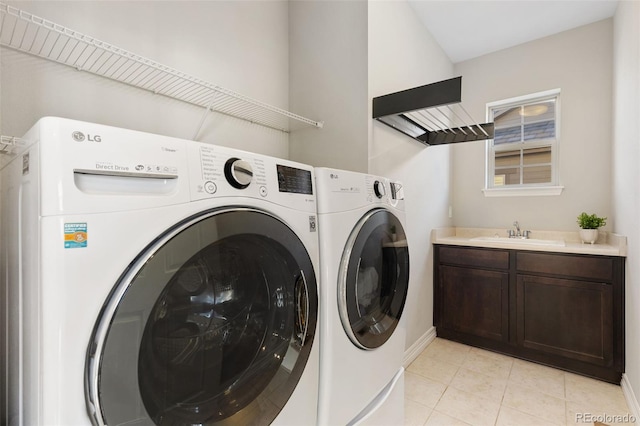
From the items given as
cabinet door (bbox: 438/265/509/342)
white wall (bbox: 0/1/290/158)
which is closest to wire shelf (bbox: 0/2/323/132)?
white wall (bbox: 0/1/290/158)

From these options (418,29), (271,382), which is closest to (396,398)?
(271,382)

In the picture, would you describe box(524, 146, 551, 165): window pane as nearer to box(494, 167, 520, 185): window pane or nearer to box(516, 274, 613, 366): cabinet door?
box(494, 167, 520, 185): window pane

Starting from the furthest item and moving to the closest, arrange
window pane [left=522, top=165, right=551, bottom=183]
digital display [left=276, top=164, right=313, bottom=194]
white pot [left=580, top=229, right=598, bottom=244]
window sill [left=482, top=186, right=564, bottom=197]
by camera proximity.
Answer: window pane [left=522, top=165, right=551, bottom=183]
window sill [left=482, top=186, right=564, bottom=197]
white pot [left=580, top=229, right=598, bottom=244]
digital display [left=276, top=164, right=313, bottom=194]

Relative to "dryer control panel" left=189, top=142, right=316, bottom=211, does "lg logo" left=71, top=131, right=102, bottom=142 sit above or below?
above

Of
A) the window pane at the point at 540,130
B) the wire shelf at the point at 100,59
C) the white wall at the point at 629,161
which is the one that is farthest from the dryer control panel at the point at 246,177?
the window pane at the point at 540,130

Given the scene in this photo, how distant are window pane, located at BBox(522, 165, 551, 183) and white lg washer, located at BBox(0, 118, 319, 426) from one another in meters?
2.82

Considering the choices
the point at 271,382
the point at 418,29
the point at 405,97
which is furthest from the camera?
the point at 418,29

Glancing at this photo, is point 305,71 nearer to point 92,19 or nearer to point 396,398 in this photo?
point 92,19

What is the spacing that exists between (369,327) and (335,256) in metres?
0.39

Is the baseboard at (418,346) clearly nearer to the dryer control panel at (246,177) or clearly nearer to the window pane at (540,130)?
the dryer control panel at (246,177)

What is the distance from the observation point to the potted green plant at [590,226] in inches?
88.0

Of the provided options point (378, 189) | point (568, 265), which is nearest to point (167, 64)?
point (378, 189)

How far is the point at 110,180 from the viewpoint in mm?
546

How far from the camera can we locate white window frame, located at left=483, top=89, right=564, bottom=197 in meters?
2.63
